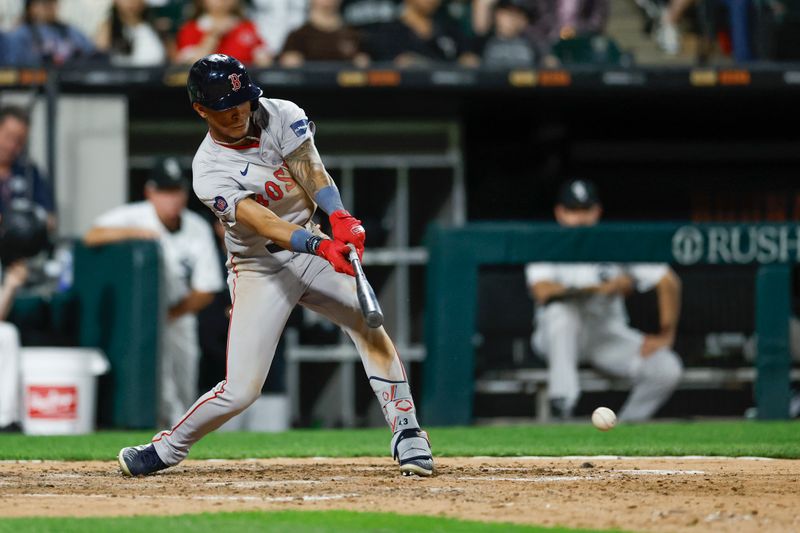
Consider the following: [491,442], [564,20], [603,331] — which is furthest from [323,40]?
[491,442]

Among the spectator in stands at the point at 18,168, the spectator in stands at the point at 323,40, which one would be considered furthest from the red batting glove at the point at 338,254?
the spectator in stands at the point at 323,40

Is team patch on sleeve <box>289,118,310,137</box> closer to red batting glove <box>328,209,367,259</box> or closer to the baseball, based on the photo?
red batting glove <box>328,209,367,259</box>

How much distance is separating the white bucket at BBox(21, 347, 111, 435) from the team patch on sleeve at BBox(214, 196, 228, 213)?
3923 millimetres

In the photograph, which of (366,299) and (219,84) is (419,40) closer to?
(219,84)

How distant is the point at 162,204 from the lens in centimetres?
951

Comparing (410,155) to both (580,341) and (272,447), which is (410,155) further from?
(272,447)

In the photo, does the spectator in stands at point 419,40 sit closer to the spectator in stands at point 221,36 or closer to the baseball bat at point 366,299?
the spectator in stands at point 221,36

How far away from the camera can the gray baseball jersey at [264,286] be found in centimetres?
538

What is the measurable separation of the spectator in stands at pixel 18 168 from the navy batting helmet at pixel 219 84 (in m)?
4.90

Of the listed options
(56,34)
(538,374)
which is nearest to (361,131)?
(56,34)

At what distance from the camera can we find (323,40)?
1080cm

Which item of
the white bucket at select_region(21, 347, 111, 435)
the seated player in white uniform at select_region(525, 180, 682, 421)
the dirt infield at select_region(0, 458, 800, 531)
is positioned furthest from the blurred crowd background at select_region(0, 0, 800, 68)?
the dirt infield at select_region(0, 458, 800, 531)

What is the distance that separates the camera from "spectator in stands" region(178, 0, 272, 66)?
34.9ft

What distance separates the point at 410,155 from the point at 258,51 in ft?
5.53
